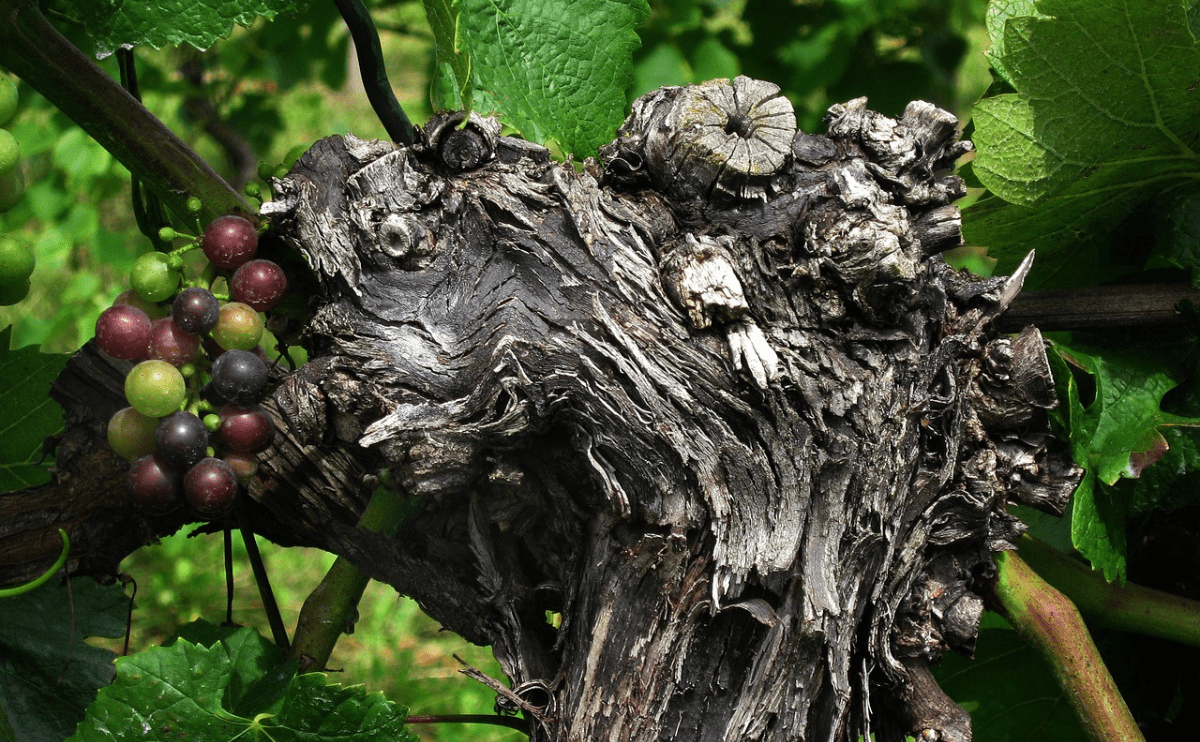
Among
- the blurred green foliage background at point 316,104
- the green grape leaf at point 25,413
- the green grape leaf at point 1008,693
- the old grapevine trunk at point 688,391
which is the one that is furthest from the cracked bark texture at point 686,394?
the blurred green foliage background at point 316,104

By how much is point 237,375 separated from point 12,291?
31 centimetres

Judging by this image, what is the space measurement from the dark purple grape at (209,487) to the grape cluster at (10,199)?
29 centimetres

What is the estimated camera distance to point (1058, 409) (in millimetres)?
881

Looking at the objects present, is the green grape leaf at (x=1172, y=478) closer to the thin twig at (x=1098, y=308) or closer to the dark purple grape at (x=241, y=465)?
the thin twig at (x=1098, y=308)

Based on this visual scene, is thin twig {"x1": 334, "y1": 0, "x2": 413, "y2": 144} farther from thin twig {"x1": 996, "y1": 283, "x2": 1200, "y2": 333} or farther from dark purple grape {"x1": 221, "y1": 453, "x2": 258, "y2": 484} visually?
thin twig {"x1": 996, "y1": 283, "x2": 1200, "y2": 333}

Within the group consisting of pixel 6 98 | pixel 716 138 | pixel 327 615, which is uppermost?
pixel 716 138

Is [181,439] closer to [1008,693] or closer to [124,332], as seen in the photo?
[124,332]

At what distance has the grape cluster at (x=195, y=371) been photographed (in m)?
0.78

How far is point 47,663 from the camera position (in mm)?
1012

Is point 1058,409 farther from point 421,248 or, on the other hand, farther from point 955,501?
point 421,248

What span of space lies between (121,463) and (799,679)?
65 cm

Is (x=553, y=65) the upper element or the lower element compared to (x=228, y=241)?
upper

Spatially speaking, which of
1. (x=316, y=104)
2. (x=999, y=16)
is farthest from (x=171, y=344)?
(x=316, y=104)

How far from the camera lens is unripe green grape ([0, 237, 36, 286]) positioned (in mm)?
884
